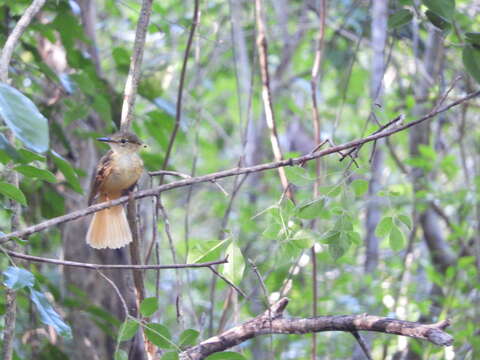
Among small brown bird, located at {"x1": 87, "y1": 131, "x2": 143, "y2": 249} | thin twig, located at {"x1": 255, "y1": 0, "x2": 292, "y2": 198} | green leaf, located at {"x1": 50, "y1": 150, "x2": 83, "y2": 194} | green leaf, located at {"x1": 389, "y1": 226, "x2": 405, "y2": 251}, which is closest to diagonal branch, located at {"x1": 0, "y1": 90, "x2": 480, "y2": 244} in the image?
green leaf, located at {"x1": 389, "y1": 226, "x2": 405, "y2": 251}

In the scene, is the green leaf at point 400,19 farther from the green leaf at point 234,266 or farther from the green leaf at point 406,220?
the green leaf at point 234,266

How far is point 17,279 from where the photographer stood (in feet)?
5.40

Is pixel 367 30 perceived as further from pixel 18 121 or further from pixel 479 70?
pixel 18 121

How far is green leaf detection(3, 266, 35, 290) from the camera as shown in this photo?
1616 mm

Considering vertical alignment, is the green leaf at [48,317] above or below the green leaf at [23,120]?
below

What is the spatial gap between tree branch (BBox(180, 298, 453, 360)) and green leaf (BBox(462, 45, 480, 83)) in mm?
879

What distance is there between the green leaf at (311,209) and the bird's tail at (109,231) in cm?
108

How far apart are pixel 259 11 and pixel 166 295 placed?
11.8 ft

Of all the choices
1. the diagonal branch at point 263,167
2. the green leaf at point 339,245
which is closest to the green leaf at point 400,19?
the diagonal branch at point 263,167

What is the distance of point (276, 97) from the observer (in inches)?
228

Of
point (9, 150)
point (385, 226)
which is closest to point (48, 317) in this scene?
point (9, 150)

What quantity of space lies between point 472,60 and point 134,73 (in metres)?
1.08

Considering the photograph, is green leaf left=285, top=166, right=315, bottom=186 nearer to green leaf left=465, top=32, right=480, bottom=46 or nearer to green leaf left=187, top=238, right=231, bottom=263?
green leaf left=187, top=238, right=231, bottom=263

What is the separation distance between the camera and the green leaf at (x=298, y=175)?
188cm
